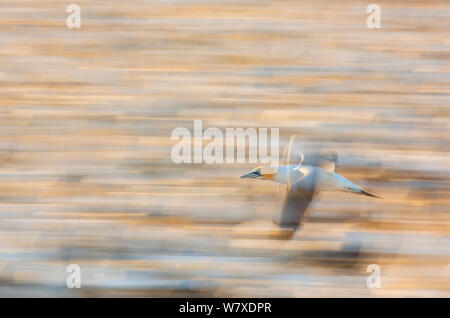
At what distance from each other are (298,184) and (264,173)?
0.32 feet

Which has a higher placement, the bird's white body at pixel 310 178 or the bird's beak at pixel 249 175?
the bird's beak at pixel 249 175

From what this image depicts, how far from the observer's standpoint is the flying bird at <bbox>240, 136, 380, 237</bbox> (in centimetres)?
148

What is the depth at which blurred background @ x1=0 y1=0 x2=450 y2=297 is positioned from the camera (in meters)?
1.46

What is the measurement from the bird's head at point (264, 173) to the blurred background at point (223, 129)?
30mm

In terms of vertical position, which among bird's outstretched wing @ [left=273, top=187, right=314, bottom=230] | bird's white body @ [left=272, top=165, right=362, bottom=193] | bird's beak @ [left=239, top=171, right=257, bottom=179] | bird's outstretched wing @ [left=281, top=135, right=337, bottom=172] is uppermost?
bird's outstretched wing @ [left=281, top=135, right=337, bottom=172]

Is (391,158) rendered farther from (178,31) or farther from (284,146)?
(178,31)

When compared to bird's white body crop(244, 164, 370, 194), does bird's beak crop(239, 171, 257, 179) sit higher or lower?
higher

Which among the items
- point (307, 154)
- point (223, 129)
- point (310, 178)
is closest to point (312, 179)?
point (310, 178)

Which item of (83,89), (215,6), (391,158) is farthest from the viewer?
(215,6)

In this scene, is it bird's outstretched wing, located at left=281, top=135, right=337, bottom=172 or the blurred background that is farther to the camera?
bird's outstretched wing, located at left=281, top=135, right=337, bottom=172

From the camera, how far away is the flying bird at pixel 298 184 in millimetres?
1482

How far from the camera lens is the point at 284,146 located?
5.33ft

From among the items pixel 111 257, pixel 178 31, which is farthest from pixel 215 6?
pixel 111 257
